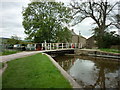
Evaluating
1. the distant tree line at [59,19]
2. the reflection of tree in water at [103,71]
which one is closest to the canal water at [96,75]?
the reflection of tree in water at [103,71]

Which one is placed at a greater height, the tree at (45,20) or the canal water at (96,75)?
the tree at (45,20)

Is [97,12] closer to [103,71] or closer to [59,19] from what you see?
[59,19]

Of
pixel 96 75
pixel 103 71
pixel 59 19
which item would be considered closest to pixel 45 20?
pixel 59 19

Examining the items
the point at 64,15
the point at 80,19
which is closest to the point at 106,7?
the point at 80,19

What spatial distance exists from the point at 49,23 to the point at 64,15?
451 cm

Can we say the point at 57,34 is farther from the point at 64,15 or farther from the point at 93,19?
the point at 93,19

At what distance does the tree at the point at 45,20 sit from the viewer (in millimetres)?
21761

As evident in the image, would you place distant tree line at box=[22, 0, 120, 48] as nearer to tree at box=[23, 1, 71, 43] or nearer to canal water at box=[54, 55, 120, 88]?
tree at box=[23, 1, 71, 43]

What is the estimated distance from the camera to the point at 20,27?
82.2 feet

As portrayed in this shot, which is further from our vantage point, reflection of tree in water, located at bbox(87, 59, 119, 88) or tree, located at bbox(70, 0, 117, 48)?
tree, located at bbox(70, 0, 117, 48)

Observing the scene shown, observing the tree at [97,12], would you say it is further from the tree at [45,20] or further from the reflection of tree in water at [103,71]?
the reflection of tree in water at [103,71]

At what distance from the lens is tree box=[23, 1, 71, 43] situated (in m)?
21.8

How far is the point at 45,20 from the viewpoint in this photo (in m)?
21.6

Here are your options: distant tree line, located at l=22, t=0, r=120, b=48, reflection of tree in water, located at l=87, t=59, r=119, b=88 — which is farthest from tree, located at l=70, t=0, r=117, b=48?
reflection of tree in water, located at l=87, t=59, r=119, b=88
